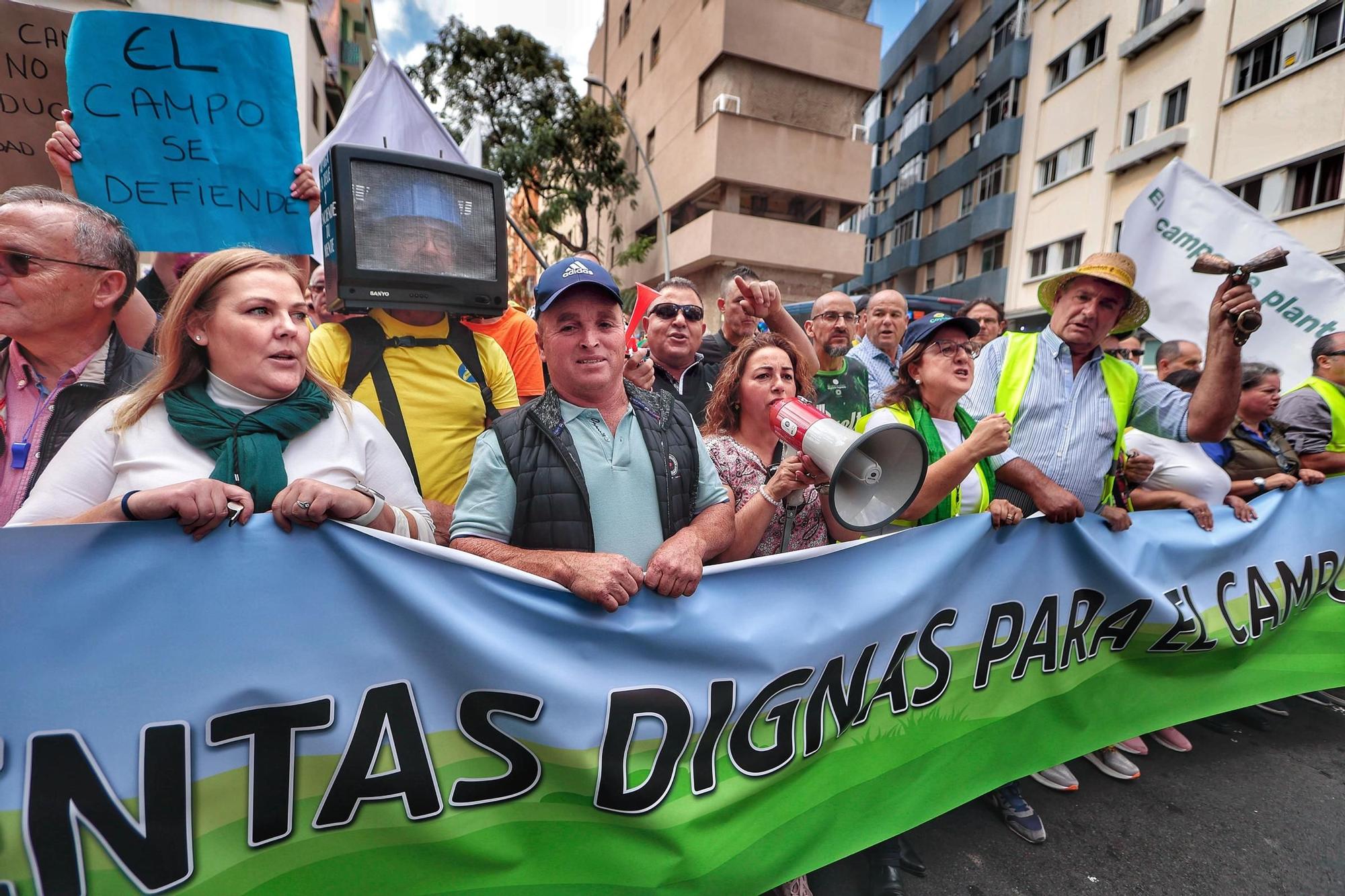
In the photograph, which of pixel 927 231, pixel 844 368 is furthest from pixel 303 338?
pixel 927 231

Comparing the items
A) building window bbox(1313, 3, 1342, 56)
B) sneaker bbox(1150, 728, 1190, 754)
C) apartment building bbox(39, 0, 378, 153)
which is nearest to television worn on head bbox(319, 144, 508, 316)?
sneaker bbox(1150, 728, 1190, 754)

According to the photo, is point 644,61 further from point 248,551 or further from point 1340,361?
point 248,551

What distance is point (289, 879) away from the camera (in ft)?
4.85

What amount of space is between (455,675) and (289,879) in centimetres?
55

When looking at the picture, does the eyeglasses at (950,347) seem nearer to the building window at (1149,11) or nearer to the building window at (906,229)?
the building window at (1149,11)

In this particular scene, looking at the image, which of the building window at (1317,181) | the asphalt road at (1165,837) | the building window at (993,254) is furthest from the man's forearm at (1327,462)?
the building window at (993,254)

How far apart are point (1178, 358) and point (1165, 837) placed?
3.69 meters

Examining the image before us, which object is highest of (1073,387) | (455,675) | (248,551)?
(1073,387)

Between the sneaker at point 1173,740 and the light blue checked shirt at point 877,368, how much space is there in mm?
2296

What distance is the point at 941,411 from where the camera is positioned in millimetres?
2506

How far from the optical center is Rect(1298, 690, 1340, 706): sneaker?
3.74m

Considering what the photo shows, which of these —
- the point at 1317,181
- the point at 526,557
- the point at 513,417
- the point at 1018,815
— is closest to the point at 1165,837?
the point at 1018,815

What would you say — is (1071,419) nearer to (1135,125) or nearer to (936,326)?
(936,326)

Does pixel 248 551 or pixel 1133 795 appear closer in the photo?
pixel 248 551
